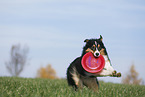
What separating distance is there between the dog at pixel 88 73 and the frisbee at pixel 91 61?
10 cm

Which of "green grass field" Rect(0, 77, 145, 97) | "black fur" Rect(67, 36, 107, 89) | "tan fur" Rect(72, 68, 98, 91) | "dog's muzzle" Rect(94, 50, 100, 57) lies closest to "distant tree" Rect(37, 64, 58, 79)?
"green grass field" Rect(0, 77, 145, 97)

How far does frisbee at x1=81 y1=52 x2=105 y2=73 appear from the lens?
5.68 meters

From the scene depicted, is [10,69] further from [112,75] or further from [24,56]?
[112,75]

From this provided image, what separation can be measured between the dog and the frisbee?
0.33 feet

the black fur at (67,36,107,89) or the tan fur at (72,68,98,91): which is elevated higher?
the black fur at (67,36,107,89)

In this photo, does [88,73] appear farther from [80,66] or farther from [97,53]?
[97,53]

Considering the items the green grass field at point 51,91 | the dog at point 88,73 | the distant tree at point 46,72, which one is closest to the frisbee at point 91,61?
the dog at point 88,73

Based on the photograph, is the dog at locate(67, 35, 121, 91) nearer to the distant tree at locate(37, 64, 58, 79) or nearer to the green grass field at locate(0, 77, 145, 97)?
the green grass field at locate(0, 77, 145, 97)

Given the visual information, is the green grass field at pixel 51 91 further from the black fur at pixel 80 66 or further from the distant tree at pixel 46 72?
the distant tree at pixel 46 72

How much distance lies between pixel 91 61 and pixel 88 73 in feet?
1.13

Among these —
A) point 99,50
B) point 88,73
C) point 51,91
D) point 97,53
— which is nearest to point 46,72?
point 51,91

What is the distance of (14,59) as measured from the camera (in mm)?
24953

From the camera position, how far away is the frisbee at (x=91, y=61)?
568 cm

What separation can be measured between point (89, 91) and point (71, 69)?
0.83 metres
